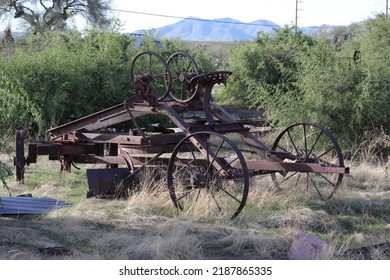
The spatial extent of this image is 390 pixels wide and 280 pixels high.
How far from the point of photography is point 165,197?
6914 mm

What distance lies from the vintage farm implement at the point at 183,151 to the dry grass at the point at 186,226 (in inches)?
9.1

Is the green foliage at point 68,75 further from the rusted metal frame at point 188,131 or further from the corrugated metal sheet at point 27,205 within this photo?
the rusted metal frame at point 188,131

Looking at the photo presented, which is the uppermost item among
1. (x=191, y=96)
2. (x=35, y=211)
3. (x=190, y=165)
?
(x=191, y=96)

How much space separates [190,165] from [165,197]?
0.47 meters

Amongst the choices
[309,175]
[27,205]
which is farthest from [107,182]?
[309,175]

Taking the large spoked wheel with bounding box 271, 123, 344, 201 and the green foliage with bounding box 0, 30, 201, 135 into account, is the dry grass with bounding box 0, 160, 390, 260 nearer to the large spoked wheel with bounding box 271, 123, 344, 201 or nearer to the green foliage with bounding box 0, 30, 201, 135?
the large spoked wheel with bounding box 271, 123, 344, 201

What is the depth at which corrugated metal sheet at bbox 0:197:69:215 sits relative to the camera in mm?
6465

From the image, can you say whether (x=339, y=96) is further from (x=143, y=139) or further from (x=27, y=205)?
(x=27, y=205)

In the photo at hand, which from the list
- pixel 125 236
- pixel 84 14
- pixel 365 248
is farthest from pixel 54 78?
pixel 84 14

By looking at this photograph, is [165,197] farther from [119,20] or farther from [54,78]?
[119,20]

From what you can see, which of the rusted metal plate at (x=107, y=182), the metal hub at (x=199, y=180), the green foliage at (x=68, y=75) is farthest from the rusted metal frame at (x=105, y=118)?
the green foliage at (x=68, y=75)

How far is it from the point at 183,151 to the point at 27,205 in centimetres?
209

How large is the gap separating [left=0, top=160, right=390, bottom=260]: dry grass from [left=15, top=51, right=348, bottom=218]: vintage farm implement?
0.75 feet

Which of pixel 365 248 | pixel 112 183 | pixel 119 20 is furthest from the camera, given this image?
pixel 119 20
